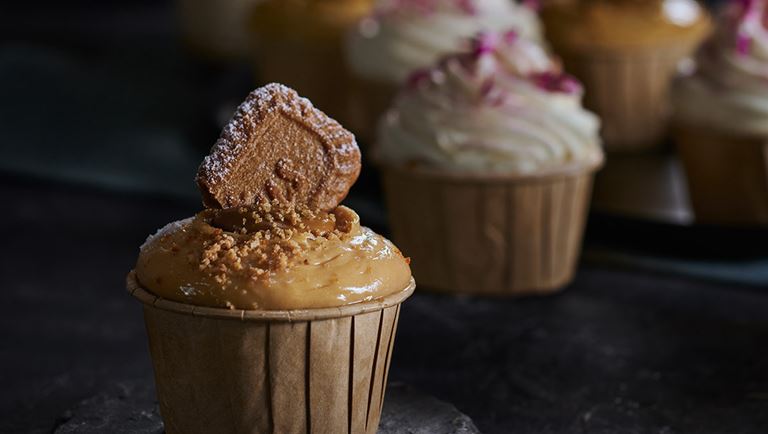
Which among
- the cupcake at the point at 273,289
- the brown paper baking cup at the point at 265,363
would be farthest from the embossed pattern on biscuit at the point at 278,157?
the brown paper baking cup at the point at 265,363

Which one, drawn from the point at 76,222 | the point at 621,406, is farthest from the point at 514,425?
the point at 76,222

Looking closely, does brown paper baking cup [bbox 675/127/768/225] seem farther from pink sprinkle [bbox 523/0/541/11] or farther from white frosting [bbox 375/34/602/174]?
pink sprinkle [bbox 523/0/541/11]

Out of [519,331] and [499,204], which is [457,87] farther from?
[519,331]

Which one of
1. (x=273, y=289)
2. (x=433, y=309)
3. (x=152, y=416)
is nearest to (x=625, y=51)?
(x=433, y=309)

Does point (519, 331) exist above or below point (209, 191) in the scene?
below

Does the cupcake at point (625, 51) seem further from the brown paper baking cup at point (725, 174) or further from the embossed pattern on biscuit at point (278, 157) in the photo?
the embossed pattern on biscuit at point (278, 157)

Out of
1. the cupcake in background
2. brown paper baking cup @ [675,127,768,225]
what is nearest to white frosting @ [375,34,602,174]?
brown paper baking cup @ [675,127,768,225]
